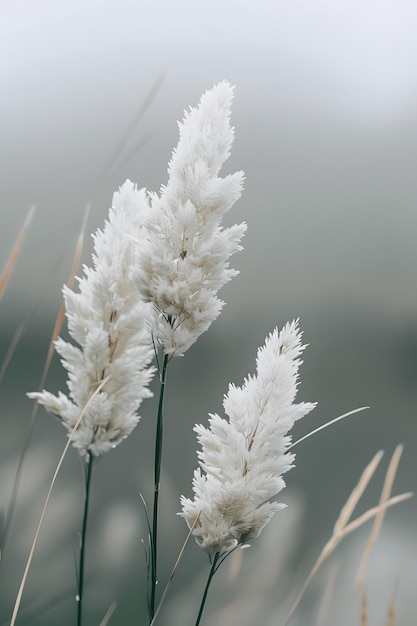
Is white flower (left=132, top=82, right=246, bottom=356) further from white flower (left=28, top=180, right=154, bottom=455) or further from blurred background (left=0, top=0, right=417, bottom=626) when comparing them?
blurred background (left=0, top=0, right=417, bottom=626)

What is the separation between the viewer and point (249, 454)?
51 centimetres

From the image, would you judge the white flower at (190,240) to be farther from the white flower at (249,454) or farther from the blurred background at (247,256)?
the blurred background at (247,256)

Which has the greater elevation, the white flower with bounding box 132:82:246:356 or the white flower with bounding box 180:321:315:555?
the white flower with bounding box 132:82:246:356

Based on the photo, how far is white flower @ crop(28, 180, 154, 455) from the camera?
1.83ft

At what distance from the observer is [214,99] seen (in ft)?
1.78

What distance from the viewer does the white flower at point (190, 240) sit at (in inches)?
20.2

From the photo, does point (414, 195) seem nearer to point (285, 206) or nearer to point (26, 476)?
point (285, 206)

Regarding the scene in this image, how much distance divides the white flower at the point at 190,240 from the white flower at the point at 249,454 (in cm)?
6

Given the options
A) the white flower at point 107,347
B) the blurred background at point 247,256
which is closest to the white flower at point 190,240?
the white flower at point 107,347

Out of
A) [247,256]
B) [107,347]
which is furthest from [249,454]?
[247,256]

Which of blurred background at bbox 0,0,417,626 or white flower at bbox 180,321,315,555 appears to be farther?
blurred background at bbox 0,0,417,626

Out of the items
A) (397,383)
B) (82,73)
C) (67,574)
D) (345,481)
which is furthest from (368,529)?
(82,73)

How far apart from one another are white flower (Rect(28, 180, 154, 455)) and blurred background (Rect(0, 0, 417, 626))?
250 mm

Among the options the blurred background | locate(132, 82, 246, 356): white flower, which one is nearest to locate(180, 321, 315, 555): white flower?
locate(132, 82, 246, 356): white flower
